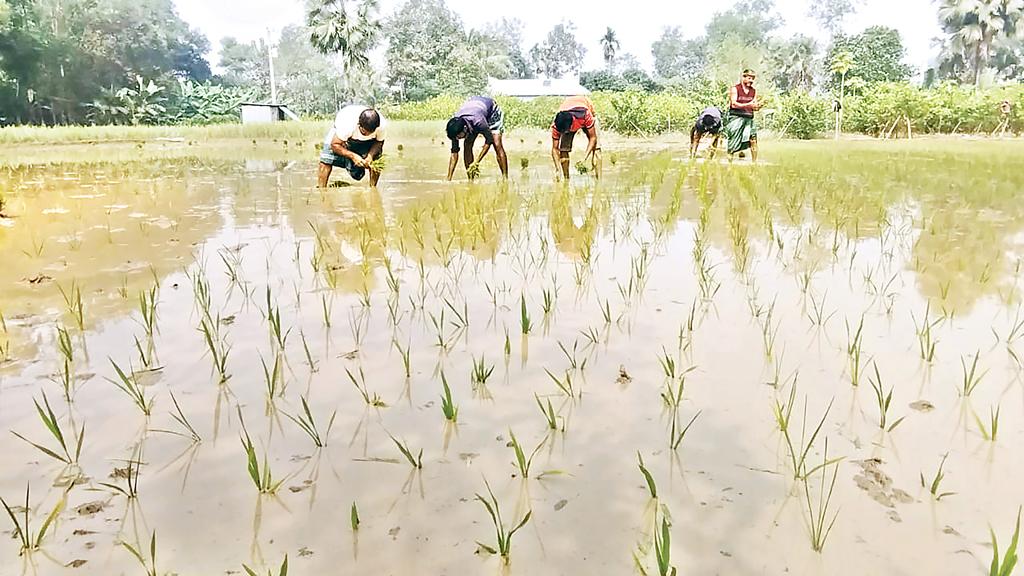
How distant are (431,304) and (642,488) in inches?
71.8

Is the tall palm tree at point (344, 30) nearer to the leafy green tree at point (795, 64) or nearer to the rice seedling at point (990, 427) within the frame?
the leafy green tree at point (795, 64)

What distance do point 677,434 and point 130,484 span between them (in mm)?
1401

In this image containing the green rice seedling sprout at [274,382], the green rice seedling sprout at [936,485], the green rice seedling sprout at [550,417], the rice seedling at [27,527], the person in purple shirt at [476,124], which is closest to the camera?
the rice seedling at [27,527]

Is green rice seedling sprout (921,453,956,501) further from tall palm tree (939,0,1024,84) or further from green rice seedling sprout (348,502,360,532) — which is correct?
tall palm tree (939,0,1024,84)

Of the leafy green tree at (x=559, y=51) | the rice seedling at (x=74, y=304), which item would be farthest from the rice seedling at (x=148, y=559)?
the leafy green tree at (x=559, y=51)

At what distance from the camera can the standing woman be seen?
10227 millimetres

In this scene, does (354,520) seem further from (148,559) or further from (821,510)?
(821,510)

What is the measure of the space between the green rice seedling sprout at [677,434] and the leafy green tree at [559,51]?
7281cm

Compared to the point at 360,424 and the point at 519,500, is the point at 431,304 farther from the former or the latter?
the point at 519,500

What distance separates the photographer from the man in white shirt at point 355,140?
717 centimetres

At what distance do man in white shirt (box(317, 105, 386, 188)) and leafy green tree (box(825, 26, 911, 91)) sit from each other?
34.3 metres

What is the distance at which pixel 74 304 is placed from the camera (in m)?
3.28

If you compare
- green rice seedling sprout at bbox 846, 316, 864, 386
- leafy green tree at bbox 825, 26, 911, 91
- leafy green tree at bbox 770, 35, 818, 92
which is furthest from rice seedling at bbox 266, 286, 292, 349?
leafy green tree at bbox 770, 35, 818, 92

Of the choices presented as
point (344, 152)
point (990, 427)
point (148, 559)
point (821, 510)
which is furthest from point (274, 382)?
point (344, 152)
